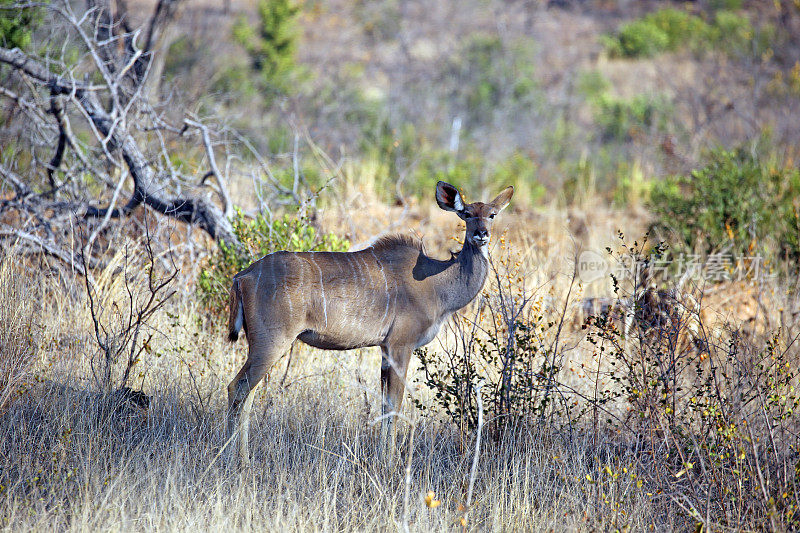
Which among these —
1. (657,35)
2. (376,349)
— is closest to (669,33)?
(657,35)

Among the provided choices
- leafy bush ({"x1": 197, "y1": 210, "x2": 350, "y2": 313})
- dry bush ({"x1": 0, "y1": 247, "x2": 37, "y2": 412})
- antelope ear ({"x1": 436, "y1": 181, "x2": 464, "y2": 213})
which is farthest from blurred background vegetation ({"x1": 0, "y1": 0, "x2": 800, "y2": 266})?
dry bush ({"x1": 0, "y1": 247, "x2": 37, "y2": 412})

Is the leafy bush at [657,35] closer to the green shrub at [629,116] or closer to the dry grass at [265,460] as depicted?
the green shrub at [629,116]

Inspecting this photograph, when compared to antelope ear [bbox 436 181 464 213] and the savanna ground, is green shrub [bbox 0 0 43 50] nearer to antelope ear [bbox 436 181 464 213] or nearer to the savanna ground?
the savanna ground

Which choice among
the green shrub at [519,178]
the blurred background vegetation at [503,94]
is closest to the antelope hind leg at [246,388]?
the blurred background vegetation at [503,94]

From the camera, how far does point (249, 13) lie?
79.2ft

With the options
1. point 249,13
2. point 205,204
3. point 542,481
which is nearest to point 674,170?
point 205,204

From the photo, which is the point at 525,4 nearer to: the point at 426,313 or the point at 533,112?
the point at 533,112

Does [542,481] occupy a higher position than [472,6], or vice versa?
[472,6]

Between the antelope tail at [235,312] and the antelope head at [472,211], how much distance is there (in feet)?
4.39

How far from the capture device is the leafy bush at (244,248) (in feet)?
19.9

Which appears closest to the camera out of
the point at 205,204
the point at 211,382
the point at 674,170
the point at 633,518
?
the point at 633,518

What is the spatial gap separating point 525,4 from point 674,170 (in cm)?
1394

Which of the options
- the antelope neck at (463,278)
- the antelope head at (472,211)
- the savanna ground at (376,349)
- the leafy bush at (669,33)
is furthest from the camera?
the leafy bush at (669,33)

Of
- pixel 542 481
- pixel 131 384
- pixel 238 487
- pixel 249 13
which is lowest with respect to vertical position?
pixel 238 487
